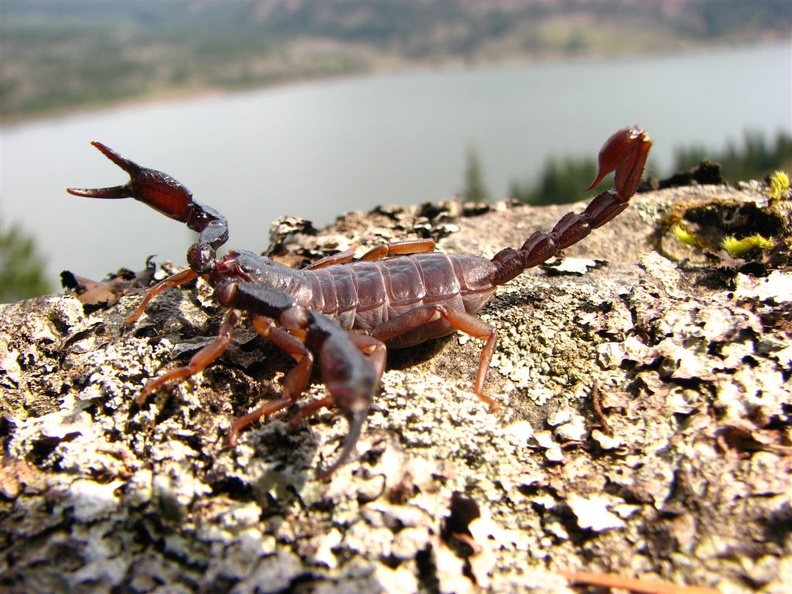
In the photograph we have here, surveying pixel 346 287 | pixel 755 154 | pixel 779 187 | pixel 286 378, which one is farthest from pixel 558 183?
pixel 286 378

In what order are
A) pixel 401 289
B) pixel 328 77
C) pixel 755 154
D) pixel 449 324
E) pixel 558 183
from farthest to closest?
1. pixel 328 77
2. pixel 755 154
3. pixel 558 183
4. pixel 401 289
5. pixel 449 324

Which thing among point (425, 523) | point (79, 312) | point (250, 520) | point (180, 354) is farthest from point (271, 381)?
point (79, 312)

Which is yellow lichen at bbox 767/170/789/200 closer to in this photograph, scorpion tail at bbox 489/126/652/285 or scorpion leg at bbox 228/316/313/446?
scorpion tail at bbox 489/126/652/285

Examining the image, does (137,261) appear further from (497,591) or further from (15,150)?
(15,150)

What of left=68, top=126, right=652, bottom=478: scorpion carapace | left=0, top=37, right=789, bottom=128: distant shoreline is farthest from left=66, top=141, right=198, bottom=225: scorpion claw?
left=0, top=37, right=789, bottom=128: distant shoreline

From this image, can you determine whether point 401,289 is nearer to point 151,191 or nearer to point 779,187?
point 151,191

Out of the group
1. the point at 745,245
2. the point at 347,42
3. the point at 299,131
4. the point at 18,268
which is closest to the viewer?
the point at 745,245
